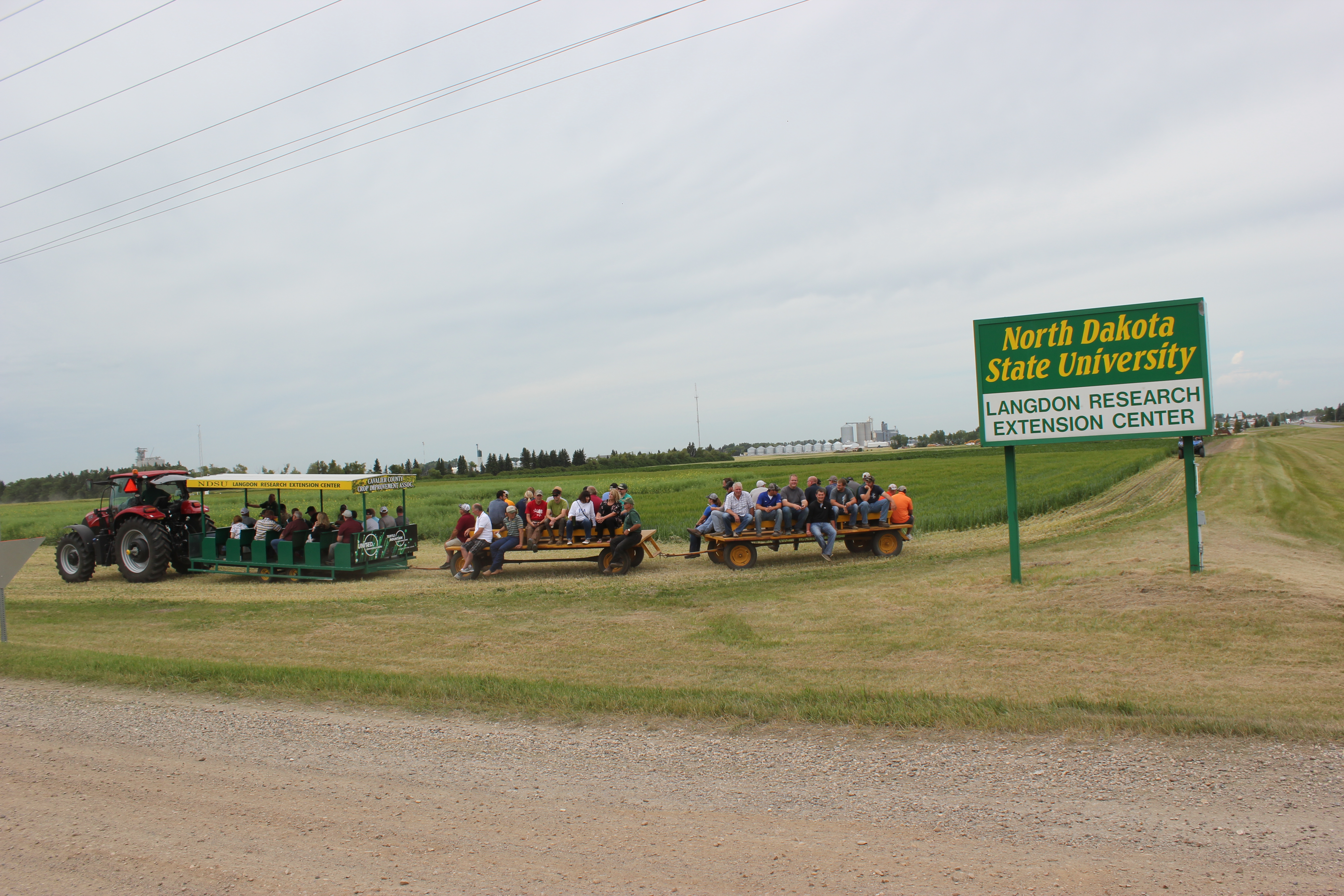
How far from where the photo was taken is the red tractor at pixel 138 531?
17.1 m

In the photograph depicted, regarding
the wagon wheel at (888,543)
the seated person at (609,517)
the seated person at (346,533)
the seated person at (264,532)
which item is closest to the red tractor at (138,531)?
the seated person at (264,532)

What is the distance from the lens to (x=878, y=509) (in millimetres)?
15656

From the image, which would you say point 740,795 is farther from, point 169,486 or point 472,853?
point 169,486

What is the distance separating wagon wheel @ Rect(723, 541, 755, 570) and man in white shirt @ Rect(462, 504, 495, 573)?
4.87 meters

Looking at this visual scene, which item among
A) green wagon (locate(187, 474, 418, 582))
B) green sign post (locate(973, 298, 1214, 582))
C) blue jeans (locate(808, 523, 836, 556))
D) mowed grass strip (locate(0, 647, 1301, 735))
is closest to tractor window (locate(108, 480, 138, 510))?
green wagon (locate(187, 474, 418, 582))

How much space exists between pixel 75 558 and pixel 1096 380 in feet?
69.5

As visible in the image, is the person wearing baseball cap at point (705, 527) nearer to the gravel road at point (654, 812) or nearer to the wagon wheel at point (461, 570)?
the wagon wheel at point (461, 570)

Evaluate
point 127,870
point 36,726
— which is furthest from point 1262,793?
point 36,726

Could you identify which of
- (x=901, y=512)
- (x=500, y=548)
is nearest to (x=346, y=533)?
(x=500, y=548)

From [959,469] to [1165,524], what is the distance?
38066mm

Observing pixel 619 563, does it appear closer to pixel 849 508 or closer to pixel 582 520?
pixel 582 520

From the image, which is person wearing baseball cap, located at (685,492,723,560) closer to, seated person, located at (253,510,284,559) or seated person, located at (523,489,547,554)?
seated person, located at (523,489,547,554)

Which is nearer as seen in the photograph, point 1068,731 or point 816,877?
point 816,877

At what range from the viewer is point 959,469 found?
52531mm
